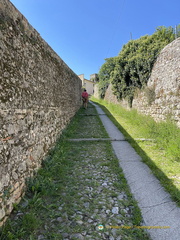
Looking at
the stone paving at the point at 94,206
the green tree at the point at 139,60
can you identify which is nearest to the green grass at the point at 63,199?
the stone paving at the point at 94,206

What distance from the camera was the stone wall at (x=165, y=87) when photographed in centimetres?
578

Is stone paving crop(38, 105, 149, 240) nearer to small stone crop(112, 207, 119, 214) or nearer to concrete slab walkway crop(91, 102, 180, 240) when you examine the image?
small stone crop(112, 207, 119, 214)

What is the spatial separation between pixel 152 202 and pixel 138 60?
832 cm

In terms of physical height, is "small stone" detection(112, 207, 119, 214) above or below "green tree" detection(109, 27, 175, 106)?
below

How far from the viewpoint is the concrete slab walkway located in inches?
77.5

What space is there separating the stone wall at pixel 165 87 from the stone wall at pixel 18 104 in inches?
187

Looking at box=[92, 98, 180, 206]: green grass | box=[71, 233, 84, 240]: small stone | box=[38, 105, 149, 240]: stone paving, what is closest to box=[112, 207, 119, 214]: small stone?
box=[38, 105, 149, 240]: stone paving

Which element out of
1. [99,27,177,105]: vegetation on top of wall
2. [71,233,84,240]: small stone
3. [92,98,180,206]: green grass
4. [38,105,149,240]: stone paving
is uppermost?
[99,27,177,105]: vegetation on top of wall

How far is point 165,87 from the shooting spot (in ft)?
21.5

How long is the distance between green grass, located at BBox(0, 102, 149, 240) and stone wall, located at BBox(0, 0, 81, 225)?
0.70ft

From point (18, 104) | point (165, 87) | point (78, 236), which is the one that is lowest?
point (78, 236)

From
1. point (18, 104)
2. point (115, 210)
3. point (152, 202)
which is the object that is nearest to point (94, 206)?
point (115, 210)

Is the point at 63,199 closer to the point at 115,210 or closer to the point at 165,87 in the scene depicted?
the point at 115,210

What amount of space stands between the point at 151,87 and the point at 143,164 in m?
5.23
